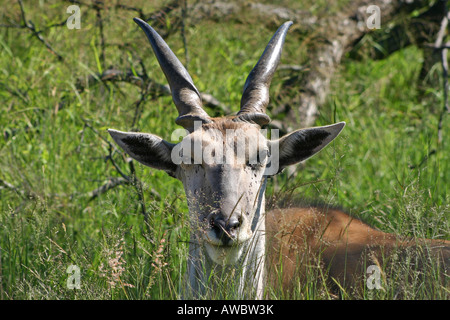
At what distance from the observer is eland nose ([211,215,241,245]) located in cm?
379

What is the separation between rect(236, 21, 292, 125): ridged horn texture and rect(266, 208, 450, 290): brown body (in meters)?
0.73

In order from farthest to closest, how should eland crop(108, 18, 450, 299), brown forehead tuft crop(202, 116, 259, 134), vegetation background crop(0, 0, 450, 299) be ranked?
vegetation background crop(0, 0, 450, 299) → brown forehead tuft crop(202, 116, 259, 134) → eland crop(108, 18, 450, 299)

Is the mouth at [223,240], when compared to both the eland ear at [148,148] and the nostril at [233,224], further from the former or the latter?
the eland ear at [148,148]

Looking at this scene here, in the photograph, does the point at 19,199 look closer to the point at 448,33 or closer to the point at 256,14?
the point at 256,14

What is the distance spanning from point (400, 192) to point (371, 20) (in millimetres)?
4324

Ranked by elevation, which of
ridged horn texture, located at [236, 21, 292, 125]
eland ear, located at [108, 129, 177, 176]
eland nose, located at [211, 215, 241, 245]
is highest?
ridged horn texture, located at [236, 21, 292, 125]

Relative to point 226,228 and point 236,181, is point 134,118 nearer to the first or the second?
point 236,181

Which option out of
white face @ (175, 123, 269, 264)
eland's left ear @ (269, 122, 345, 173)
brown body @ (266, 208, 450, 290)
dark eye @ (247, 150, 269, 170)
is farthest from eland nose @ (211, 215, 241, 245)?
eland's left ear @ (269, 122, 345, 173)

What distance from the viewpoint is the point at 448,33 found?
9.09 metres

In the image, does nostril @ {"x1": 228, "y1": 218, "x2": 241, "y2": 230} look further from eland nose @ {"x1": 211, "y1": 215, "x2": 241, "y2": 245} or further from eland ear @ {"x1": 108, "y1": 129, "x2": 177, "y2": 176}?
eland ear @ {"x1": 108, "y1": 129, "x2": 177, "y2": 176}

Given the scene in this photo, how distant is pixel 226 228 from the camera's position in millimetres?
3803

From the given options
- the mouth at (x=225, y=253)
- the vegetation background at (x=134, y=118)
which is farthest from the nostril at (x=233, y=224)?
the vegetation background at (x=134, y=118)

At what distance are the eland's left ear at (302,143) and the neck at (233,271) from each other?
0.88 ft
